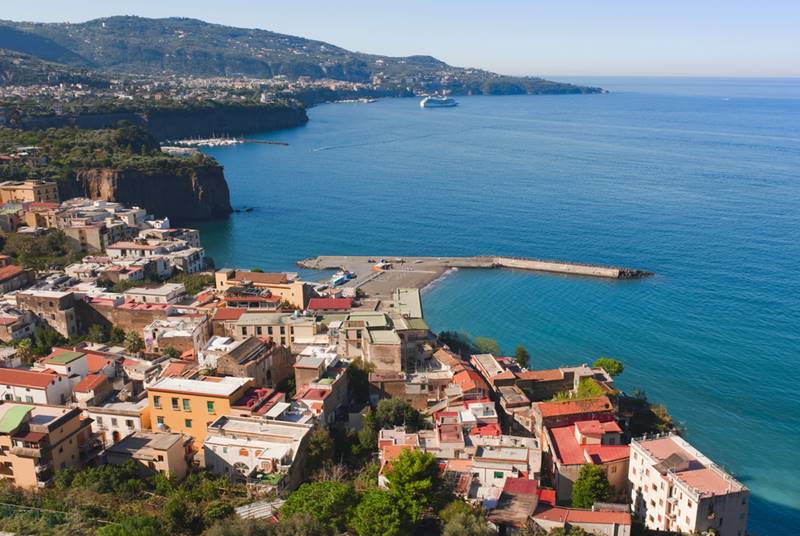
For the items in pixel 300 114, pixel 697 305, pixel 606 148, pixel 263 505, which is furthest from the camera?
pixel 300 114

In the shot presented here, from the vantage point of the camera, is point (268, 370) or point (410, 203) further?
point (410, 203)

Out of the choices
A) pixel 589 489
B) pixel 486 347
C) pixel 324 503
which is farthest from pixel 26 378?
pixel 486 347

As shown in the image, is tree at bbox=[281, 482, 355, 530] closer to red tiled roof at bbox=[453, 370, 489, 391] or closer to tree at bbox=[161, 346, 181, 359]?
red tiled roof at bbox=[453, 370, 489, 391]

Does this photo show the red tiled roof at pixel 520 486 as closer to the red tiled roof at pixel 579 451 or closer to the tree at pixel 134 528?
the red tiled roof at pixel 579 451

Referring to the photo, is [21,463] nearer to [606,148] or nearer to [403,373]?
[403,373]

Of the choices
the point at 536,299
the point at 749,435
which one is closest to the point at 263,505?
the point at 749,435

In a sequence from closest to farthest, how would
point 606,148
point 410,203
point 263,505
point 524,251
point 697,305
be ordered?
1. point 263,505
2. point 697,305
3. point 524,251
4. point 410,203
5. point 606,148
